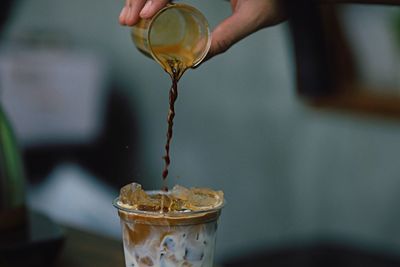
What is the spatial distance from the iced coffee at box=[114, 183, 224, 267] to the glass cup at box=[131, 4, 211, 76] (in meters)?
0.25

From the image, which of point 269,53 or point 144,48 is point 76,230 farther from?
point 269,53

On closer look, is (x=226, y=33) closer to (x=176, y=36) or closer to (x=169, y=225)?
(x=176, y=36)

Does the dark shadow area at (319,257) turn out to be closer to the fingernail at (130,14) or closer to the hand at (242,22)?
the hand at (242,22)

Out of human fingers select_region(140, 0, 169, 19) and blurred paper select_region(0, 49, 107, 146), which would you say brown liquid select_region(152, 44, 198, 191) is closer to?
human fingers select_region(140, 0, 169, 19)

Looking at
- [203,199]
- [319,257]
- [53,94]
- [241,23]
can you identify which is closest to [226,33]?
[241,23]

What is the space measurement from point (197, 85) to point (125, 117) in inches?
20.3

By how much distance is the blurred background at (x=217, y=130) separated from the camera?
406cm

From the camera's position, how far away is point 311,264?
12.3 feet

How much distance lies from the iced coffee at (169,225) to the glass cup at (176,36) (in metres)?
0.25

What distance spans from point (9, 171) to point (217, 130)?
2.46 meters

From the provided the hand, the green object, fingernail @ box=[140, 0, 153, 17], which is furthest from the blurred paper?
fingernail @ box=[140, 0, 153, 17]

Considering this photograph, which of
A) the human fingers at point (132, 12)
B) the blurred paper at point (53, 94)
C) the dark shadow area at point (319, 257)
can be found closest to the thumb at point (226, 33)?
the human fingers at point (132, 12)

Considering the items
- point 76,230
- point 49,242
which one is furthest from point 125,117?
point 49,242

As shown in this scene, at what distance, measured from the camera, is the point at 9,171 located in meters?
2.07
